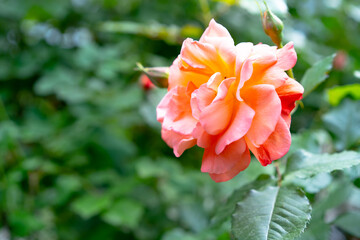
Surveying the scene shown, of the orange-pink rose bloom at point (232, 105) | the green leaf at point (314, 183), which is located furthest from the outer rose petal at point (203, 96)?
the green leaf at point (314, 183)

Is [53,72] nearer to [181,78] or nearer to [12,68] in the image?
[12,68]

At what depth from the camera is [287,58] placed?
1.28ft

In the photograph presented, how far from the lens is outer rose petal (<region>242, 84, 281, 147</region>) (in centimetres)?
36

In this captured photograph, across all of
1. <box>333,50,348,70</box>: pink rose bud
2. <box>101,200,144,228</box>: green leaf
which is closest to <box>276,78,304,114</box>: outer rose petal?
<box>101,200,144,228</box>: green leaf

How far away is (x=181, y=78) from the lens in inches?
17.6

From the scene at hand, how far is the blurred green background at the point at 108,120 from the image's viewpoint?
3.05 ft

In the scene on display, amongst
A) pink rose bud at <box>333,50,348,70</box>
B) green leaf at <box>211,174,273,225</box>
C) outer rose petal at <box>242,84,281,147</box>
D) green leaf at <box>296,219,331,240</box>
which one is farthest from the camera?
pink rose bud at <box>333,50,348,70</box>

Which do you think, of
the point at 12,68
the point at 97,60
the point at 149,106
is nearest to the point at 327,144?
the point at 149,106

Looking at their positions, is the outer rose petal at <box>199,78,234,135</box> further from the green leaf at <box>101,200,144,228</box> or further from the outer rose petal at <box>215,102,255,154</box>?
the green leaf at <box>101,200,144,228</box>

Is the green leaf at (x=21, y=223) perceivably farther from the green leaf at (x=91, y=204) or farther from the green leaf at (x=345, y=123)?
the green leaf at (x=345, y=123)

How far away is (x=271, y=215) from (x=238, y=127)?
0.11m

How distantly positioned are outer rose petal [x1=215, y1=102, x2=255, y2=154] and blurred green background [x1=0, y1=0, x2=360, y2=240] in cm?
34

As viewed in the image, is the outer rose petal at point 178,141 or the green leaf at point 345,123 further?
the green leaf at point 345,123

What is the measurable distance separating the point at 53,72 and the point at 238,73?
3.01 feet
